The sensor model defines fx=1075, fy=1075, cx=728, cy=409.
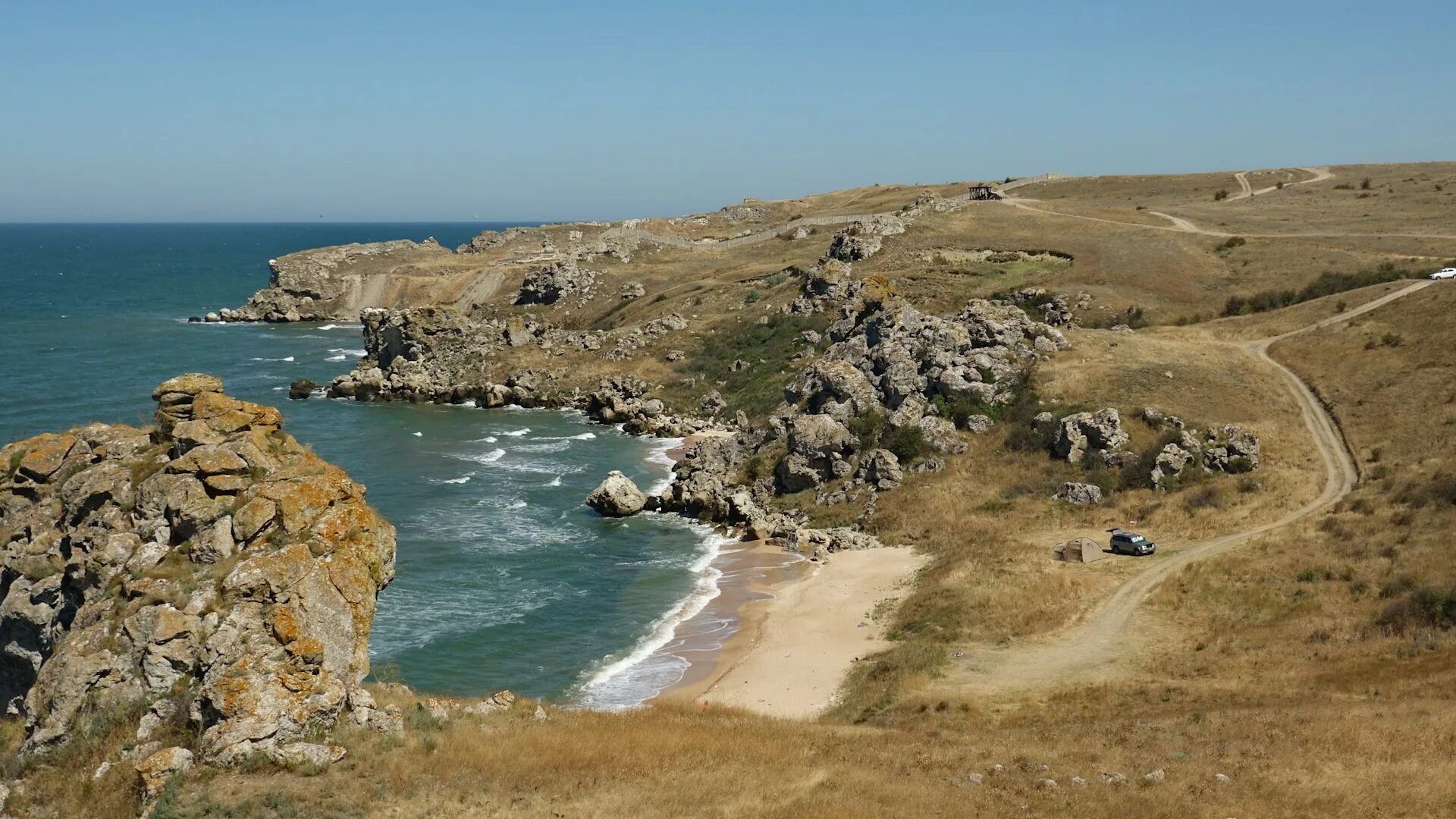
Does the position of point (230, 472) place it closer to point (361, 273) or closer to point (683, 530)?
point (683, 530)

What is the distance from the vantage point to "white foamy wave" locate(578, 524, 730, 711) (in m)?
31.9

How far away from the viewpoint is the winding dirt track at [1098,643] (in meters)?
29.0

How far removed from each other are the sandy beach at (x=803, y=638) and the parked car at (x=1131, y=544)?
24.3 feet

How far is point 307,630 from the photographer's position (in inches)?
725

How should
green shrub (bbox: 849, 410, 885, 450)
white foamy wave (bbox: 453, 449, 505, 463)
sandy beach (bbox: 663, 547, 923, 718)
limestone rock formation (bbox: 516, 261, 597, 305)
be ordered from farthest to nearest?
limestone rock formation (bbox: 516, 261, 597, 305), white foamy wave (bbox: 453, 449, 505, 463), green shrub (bbox: 849, 410, 885, 450), sandy beach (bbox: 663, 547, 923, 718)

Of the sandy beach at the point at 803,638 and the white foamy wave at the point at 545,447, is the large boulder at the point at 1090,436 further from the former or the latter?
the white foamy wave at the point at 545,447

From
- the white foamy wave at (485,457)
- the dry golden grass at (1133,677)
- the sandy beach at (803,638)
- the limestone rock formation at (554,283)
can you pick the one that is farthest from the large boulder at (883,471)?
the limestone rock formation at (554,283)

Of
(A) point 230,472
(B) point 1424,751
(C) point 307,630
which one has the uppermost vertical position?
(A) point 230,472

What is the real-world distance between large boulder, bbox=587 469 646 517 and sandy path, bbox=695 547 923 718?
11695 millimetres

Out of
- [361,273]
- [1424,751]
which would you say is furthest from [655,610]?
[361,273]

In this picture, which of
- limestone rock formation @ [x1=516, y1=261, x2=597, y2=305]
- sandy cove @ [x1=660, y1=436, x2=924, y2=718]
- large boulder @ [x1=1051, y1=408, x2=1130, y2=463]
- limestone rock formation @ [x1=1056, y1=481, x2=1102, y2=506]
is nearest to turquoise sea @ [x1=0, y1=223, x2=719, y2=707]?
sandy cove @ [x1=660, y1=436, x2=924, y2=718]

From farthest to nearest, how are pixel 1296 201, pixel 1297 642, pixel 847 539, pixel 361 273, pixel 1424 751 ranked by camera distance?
1. pixel 361 273
2. pixel 1296 201
3. pixel 847 539
4. pixel 1297 642
5. pixel 1424 751

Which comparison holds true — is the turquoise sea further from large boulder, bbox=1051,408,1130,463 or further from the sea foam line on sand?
large boulder, bbox=1051,408,1130,463

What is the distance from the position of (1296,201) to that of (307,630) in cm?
12256
